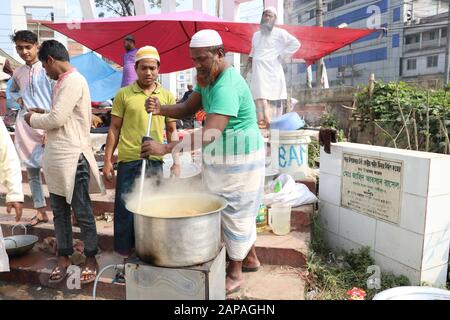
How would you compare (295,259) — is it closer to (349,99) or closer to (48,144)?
(48,144)

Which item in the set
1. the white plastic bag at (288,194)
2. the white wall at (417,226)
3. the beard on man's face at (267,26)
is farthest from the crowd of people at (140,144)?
the beard on man's face at (267,26)

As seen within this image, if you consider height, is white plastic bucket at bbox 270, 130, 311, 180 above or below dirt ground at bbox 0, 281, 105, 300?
above

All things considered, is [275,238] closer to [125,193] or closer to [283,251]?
[283,251]

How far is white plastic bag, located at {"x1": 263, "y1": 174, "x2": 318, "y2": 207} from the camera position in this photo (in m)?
4.05

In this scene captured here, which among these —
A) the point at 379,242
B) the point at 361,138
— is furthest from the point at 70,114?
the point at 361,138

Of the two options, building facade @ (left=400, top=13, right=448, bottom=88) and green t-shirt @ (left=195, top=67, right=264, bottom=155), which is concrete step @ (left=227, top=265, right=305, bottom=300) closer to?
green t-shirt @ (left=195, top=67, right=264, bottom=155)

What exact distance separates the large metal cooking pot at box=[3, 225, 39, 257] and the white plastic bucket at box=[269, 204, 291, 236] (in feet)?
8.79

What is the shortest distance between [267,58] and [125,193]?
3.97 m

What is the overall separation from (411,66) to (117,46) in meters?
33.2

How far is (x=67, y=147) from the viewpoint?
9.77 ft

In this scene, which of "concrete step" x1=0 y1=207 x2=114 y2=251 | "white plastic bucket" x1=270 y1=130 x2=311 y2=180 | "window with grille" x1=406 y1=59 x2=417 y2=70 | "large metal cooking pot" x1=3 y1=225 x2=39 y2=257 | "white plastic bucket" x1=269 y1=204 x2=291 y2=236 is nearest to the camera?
"large metal cooking pot" x1=3 y1=225 x2=39 y2=257

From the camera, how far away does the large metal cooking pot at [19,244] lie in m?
3.70

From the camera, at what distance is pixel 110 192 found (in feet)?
16.4

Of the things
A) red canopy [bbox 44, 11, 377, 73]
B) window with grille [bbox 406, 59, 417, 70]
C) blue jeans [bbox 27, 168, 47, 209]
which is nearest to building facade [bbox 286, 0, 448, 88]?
window with grille [bbox 406, 59, 417, 70]
